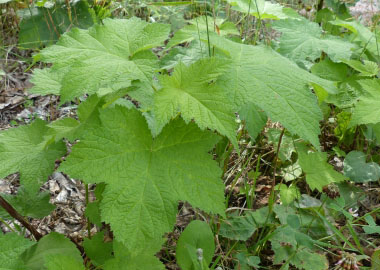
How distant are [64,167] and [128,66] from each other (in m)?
0.41

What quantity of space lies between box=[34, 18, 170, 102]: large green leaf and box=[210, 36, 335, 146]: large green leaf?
0.29 meters

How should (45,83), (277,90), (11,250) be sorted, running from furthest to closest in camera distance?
(45,83), (277,90), (11,250)

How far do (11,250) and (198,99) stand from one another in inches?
31.1

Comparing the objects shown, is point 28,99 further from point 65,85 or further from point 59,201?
point 65,85

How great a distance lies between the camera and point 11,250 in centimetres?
116

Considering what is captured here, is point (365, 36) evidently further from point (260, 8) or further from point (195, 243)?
point (195, 243)

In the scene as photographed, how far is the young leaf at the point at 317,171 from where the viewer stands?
1740 mm

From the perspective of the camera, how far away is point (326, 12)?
9.71 ft

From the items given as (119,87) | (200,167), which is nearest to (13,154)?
(119,87)

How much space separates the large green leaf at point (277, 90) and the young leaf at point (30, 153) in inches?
27.8

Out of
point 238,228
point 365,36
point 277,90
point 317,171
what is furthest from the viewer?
point 365,36

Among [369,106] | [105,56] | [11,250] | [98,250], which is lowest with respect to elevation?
[98,250]

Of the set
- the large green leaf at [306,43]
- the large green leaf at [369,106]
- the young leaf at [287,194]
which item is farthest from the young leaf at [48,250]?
the large green leaf at [306,43]

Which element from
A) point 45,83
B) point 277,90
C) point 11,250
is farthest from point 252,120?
point 11,250
